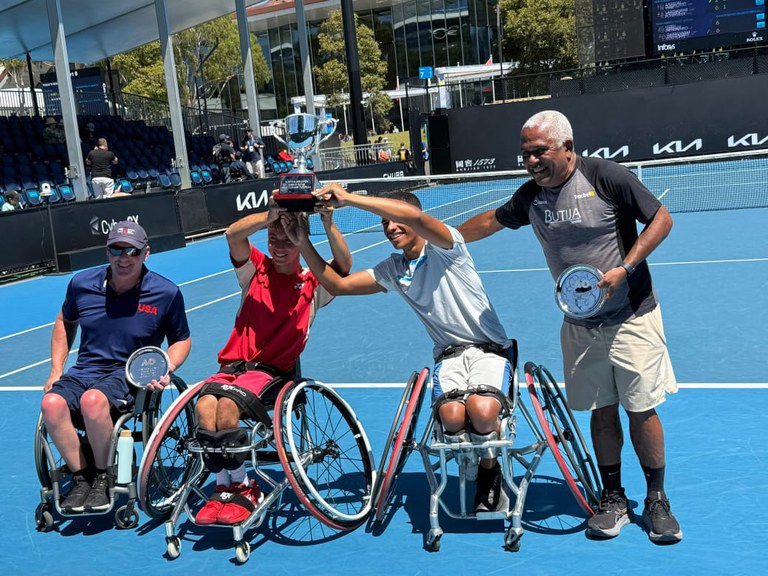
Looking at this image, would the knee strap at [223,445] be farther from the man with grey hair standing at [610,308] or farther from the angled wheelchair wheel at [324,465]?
the man with grey hair standing at [610,308]

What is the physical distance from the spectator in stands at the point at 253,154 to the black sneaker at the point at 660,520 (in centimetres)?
2153

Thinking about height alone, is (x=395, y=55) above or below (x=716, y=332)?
above

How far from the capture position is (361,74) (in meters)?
64.4

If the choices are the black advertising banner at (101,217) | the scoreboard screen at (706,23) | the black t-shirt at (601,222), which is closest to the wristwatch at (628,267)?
the black t-shirt at (601,222)

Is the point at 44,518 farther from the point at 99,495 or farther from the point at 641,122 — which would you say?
the point at 641,122

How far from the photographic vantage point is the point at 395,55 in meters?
72.6

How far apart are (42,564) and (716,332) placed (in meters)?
5.83

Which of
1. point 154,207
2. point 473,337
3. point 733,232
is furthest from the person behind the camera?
point 154,207

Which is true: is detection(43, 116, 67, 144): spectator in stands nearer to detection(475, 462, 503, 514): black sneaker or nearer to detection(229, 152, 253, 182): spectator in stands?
detection(229, 152, 253, 182): spectator in stands

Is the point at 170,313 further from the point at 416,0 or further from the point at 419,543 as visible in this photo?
the point at 416,0

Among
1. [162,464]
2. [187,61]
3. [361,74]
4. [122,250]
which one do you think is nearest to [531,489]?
[162,464]

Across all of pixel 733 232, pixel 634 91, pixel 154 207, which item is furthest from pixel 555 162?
pixel 634 91

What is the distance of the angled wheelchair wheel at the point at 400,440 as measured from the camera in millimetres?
4082

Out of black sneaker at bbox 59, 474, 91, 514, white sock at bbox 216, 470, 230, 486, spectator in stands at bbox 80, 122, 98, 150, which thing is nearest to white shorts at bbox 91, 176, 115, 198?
spectator in stands at bbox 80, 122, 98, 150
